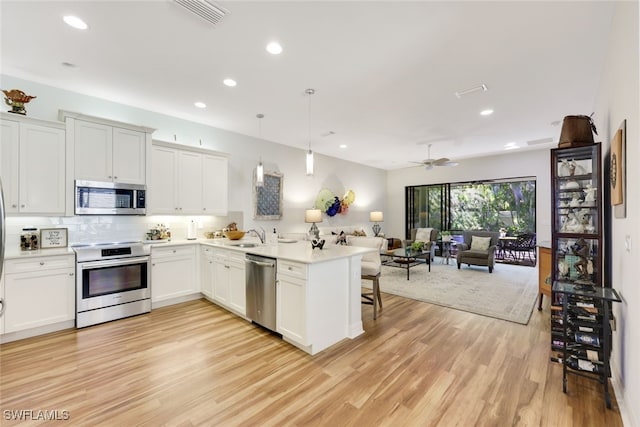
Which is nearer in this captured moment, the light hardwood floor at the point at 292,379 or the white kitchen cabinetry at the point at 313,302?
the light hardwood floor at the point at 292,379

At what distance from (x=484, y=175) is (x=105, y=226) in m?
8.49

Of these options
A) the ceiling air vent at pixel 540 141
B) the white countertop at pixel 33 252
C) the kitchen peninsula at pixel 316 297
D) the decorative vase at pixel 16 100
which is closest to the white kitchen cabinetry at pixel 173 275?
the white countertop at pixel 33 252

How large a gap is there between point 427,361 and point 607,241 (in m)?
2.03

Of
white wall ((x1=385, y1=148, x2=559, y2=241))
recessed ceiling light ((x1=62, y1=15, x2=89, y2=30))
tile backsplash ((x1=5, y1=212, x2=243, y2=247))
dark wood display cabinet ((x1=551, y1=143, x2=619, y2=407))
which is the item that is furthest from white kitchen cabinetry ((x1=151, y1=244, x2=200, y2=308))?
white wall ((x1=385, y1=148, x2=559, y2=241))

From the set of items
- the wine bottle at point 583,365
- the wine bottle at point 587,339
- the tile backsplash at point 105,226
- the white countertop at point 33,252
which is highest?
the tile backsplash at point 105,226

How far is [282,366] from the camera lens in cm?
247

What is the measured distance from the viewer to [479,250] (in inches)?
258

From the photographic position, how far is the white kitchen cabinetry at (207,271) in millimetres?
4051

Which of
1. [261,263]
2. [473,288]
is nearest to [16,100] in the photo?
[261,263]

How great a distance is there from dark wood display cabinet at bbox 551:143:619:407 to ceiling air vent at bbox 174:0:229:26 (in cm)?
336

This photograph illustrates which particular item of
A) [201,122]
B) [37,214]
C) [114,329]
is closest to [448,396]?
[114,329]

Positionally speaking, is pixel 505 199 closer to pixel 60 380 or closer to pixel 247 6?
pixel 247 6

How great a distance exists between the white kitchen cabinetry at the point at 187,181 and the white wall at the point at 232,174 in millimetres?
375

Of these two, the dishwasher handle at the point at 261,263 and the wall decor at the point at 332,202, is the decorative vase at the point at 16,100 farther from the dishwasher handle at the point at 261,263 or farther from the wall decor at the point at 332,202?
the wall decor at the point at 332,202
